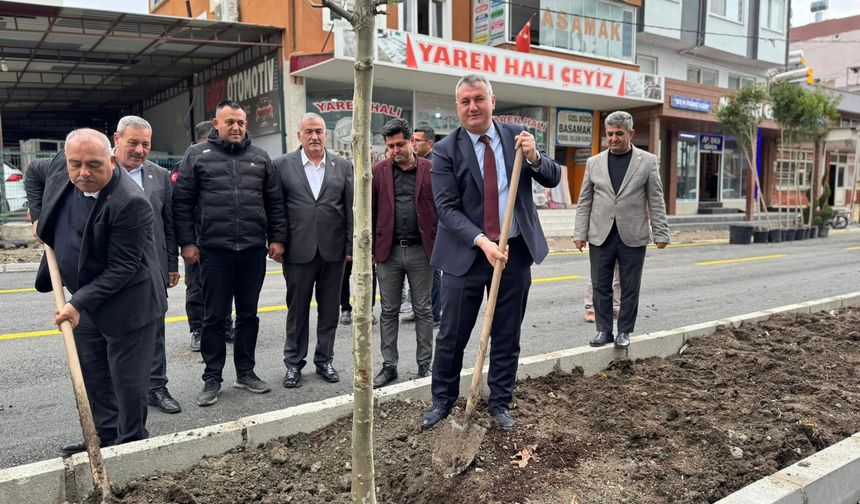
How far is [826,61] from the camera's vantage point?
44625 mm

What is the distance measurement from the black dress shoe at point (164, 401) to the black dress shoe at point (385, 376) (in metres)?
1.45

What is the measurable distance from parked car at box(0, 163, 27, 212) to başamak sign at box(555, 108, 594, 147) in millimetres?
16623

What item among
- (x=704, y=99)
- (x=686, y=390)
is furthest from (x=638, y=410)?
(x=704, y=99)

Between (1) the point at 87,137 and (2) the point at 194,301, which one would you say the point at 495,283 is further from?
(2) the point at 194,301

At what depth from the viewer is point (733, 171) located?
2945cm

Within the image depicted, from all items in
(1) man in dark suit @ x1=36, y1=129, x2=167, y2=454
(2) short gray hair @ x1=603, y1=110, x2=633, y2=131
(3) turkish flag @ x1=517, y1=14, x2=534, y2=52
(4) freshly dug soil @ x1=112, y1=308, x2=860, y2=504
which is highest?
(3) turkish flag @ x1=517, y1=14, x2=534, y2=52

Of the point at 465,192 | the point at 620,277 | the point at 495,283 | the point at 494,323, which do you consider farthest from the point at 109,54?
the point at 495,283

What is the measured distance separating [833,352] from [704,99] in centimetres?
2053

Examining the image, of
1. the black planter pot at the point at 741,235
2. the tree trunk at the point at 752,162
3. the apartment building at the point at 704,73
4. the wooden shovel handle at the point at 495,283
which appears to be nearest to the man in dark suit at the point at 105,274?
the wooden shovel handle at the point at 495,283

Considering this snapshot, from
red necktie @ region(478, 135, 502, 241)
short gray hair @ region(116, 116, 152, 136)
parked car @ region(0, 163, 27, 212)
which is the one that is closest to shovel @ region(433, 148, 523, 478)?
red necktie @ region(478, 135, 502, 241)

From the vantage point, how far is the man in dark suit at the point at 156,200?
14.5 feet

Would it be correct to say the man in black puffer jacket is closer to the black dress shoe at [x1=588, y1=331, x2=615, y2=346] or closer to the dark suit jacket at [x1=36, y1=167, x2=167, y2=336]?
the dark suit jacket at [x1=36, y1=167, x2=167, y2=336]

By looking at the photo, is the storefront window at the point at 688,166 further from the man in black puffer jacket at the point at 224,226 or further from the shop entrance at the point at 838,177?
the man in black puffer jacket at the point at 224,226

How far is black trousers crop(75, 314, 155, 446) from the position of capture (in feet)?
10.8
